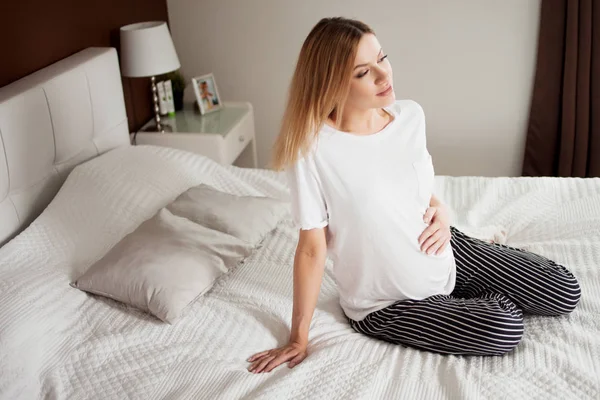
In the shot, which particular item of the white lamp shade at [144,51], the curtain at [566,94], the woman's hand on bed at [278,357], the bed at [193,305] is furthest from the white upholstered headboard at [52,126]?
the curtain at [566,94]

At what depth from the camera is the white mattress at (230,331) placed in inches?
59.6

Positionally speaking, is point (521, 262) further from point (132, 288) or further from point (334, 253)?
point (132, 288)

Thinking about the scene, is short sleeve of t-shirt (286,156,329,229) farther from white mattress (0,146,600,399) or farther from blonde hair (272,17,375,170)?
white mattress (0,146,600,399)

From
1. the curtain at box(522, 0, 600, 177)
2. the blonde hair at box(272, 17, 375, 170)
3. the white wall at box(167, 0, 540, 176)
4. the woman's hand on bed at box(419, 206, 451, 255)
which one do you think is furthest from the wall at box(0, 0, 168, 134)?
the curtain at box(522, 0, 600, 177)

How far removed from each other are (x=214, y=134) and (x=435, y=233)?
1.51m

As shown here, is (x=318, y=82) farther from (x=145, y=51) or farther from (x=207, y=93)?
(x=207, y=93)

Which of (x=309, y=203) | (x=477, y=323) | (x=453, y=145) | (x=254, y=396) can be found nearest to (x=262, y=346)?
(x=254, y=396)

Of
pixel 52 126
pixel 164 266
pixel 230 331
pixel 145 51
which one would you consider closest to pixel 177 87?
pixel 145 51

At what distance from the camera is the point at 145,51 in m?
2.90

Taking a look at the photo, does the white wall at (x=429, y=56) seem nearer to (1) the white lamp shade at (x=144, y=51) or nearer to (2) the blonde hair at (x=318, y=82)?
(1) the white lamp shade at (x=144, y=51)

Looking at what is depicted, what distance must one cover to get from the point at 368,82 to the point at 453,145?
201 cm

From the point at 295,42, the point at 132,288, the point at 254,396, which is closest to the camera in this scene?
the point at 254,396

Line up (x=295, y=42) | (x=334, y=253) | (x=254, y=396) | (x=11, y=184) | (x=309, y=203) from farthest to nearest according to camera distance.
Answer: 1. (x=295, y=42)
2. (x=11, y=184)
3. (x=334, y=253)
4. (x=309, y=203)
5. (x=254, y=396)

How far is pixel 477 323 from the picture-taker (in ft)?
5.15
